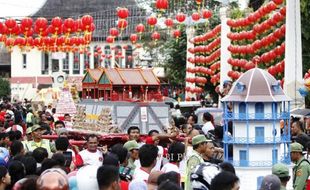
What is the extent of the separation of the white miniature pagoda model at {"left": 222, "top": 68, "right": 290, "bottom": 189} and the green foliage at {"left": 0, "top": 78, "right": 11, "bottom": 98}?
194 feet

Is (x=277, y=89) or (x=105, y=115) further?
(x=105, y=115)

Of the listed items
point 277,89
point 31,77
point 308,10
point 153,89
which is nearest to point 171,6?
point 31,77

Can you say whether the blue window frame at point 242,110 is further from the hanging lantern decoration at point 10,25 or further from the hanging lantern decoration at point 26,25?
the hanging lantern decoration at point 26,25

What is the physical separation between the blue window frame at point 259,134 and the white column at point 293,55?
1239cm

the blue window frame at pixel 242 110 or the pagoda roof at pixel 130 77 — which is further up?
the pagoda roof at pixel 130 77

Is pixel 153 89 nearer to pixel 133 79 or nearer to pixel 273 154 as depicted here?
pixel 133 79

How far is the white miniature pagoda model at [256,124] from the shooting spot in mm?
12328

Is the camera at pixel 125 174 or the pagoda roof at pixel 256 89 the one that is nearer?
the camera at pixel 125 174

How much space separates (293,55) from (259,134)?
13.0 metres

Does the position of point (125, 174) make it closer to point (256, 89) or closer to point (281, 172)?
point (281, 172)

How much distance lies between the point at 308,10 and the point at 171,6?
29957mm

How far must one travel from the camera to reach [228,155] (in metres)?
12.7

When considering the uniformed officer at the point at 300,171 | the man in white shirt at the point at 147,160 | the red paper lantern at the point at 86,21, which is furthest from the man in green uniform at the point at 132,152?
the red paper lantern at the point at 86,21

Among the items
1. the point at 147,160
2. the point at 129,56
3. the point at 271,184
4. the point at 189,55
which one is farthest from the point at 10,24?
the point at 129,56
